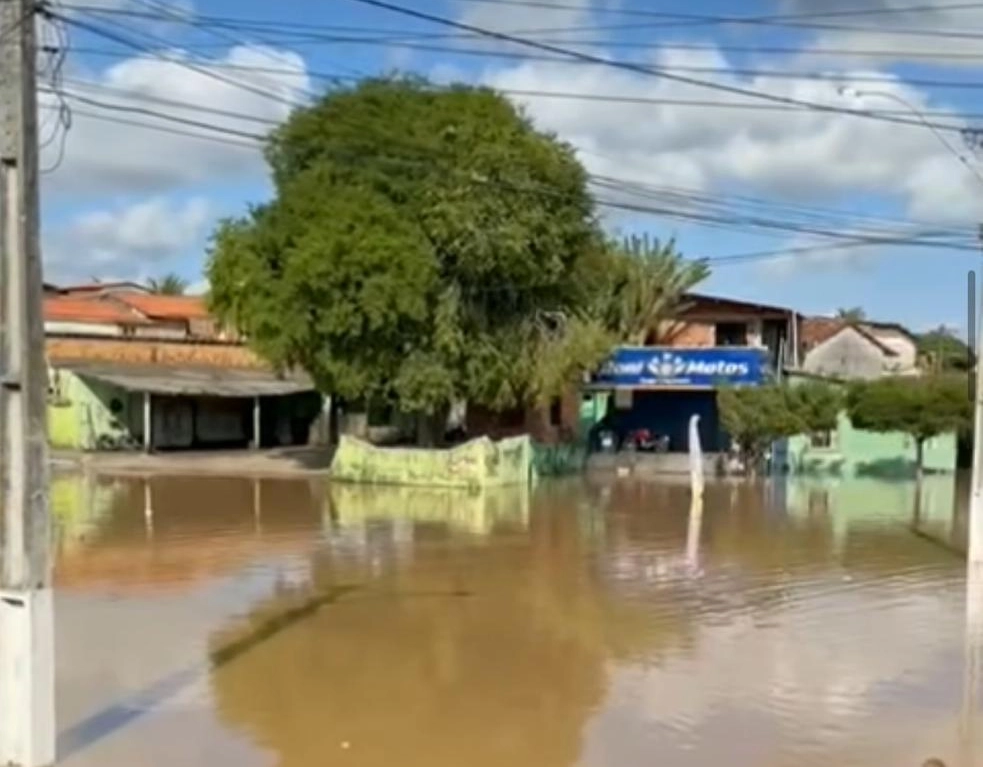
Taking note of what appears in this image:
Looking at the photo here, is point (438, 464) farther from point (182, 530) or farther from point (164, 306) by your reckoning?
point (164, 306)

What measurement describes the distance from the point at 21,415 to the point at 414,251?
29.3 m

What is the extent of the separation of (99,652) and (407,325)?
25.0 m

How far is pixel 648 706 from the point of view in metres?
12.9

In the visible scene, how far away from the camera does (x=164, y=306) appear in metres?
67.4

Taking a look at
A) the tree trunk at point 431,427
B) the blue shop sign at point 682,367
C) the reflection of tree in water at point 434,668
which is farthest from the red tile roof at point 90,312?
the reflection of tree in water at point 434,668

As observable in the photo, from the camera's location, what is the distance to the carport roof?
48719 millimetres

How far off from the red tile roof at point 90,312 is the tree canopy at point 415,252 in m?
19.4

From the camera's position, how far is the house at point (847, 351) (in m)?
64.6

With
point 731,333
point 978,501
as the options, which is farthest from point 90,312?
point 978,501

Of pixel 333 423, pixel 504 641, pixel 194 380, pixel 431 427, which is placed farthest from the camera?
pixel 333 423

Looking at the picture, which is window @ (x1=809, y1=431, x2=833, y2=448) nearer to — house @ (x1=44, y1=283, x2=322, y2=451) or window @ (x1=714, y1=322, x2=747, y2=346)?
window @ (x1=714, y1=322, x2=747, y2=346)

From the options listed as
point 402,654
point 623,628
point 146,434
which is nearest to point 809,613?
point 623,628

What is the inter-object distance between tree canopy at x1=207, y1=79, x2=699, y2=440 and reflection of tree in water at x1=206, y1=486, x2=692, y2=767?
17673mm

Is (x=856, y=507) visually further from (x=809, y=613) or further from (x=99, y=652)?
(x=99, y=652)
